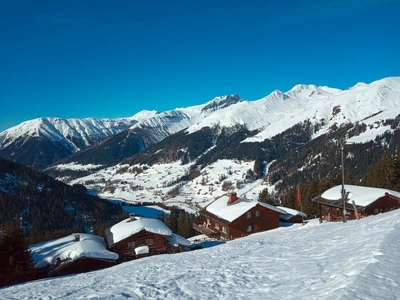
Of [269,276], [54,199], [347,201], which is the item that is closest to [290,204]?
[347,201]

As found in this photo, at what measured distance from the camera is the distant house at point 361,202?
137 feet

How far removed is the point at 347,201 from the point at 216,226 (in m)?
21.5

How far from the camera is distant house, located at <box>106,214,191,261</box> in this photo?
4109cm

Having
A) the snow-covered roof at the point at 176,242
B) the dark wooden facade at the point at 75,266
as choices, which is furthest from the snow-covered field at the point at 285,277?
the snow-covered roof at the point at 176,242

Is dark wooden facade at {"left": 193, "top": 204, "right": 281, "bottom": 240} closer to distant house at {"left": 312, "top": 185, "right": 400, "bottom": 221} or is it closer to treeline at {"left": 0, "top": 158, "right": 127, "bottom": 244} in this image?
distant house at {"left": 312, "top": 185, "right": 400, "bottom": 221}

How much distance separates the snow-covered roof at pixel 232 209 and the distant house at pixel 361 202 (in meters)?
9.26

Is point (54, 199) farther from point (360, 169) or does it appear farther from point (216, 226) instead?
point (360, 169)

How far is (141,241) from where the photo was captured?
139 feet

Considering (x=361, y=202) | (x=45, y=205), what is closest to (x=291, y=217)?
(x=361, y=202)

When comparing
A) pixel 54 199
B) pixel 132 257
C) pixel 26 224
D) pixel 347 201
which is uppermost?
pixel 54 199

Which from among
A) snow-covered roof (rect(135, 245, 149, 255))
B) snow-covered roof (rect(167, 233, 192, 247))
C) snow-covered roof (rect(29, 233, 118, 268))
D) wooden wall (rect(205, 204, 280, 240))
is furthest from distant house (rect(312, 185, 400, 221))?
snow-covered roof (rect(29, 233, 118, 268))

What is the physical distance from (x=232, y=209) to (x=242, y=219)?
2.88 m

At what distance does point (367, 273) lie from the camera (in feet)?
31.1

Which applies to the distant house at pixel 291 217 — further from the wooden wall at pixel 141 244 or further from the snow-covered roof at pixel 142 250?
the snow-covered roof at pixel 142 250
